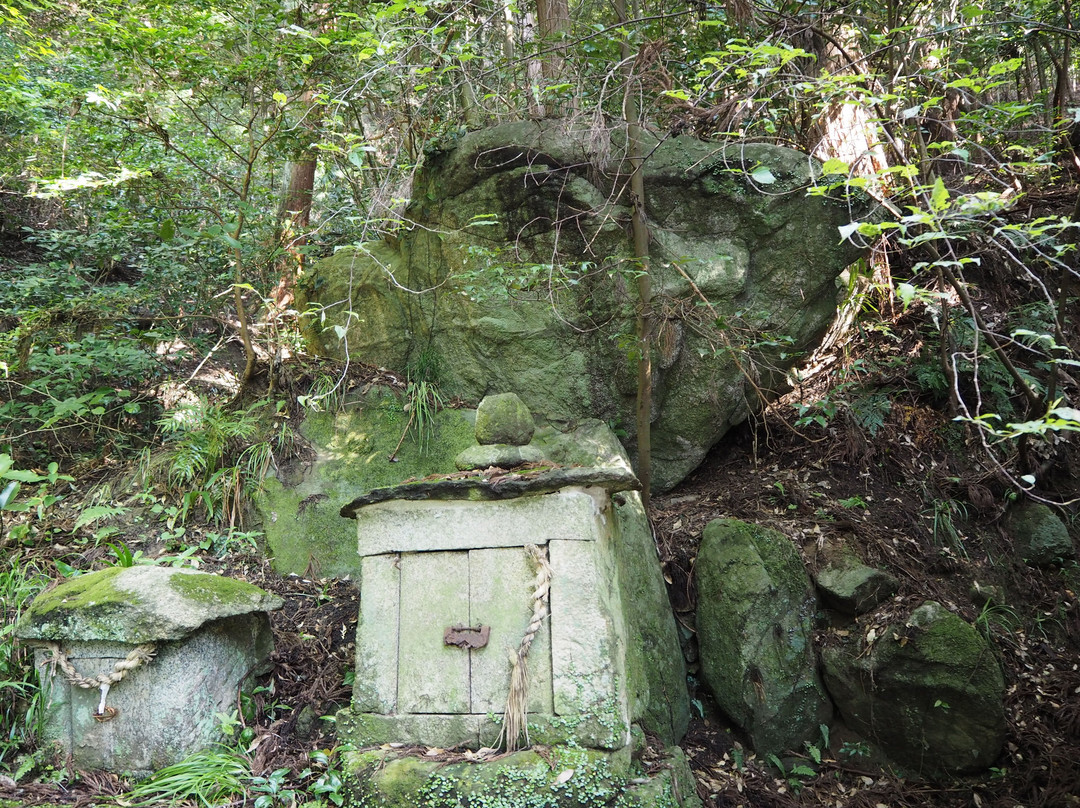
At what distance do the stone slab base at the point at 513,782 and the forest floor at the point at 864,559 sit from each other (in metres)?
0.77

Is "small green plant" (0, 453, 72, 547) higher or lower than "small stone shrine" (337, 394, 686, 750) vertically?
higher

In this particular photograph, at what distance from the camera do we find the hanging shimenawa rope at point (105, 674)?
3160 millimetres

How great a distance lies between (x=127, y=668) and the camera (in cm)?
317

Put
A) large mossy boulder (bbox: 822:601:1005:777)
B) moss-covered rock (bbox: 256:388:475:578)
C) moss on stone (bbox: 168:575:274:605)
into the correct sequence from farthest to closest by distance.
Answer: moss-covered rock (bbox: 256:388:475:578)
large mossy boulder (bbox: 822:601:1005:777)
moss on stone (bbox: 168:575:274:605)

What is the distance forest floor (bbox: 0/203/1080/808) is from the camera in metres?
3.76

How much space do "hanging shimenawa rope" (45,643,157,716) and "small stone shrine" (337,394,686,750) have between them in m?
0.99

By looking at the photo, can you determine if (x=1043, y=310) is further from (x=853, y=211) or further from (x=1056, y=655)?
(x=1056, y=655)

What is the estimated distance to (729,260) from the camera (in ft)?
16.7

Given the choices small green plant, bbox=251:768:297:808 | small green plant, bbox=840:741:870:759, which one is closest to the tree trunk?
small green plant, bbox=840:741:870:759

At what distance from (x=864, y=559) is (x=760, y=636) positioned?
3.09ft

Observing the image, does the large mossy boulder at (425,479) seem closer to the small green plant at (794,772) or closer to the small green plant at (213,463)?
the small green plant at (213,463)

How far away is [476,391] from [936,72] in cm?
349

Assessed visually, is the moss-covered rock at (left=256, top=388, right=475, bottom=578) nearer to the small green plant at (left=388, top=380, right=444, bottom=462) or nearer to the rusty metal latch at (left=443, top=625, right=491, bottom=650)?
the small green plant at (left=388, top=380, right=444, bottom=462)

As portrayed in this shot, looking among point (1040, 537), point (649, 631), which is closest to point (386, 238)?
point (649, 631)
